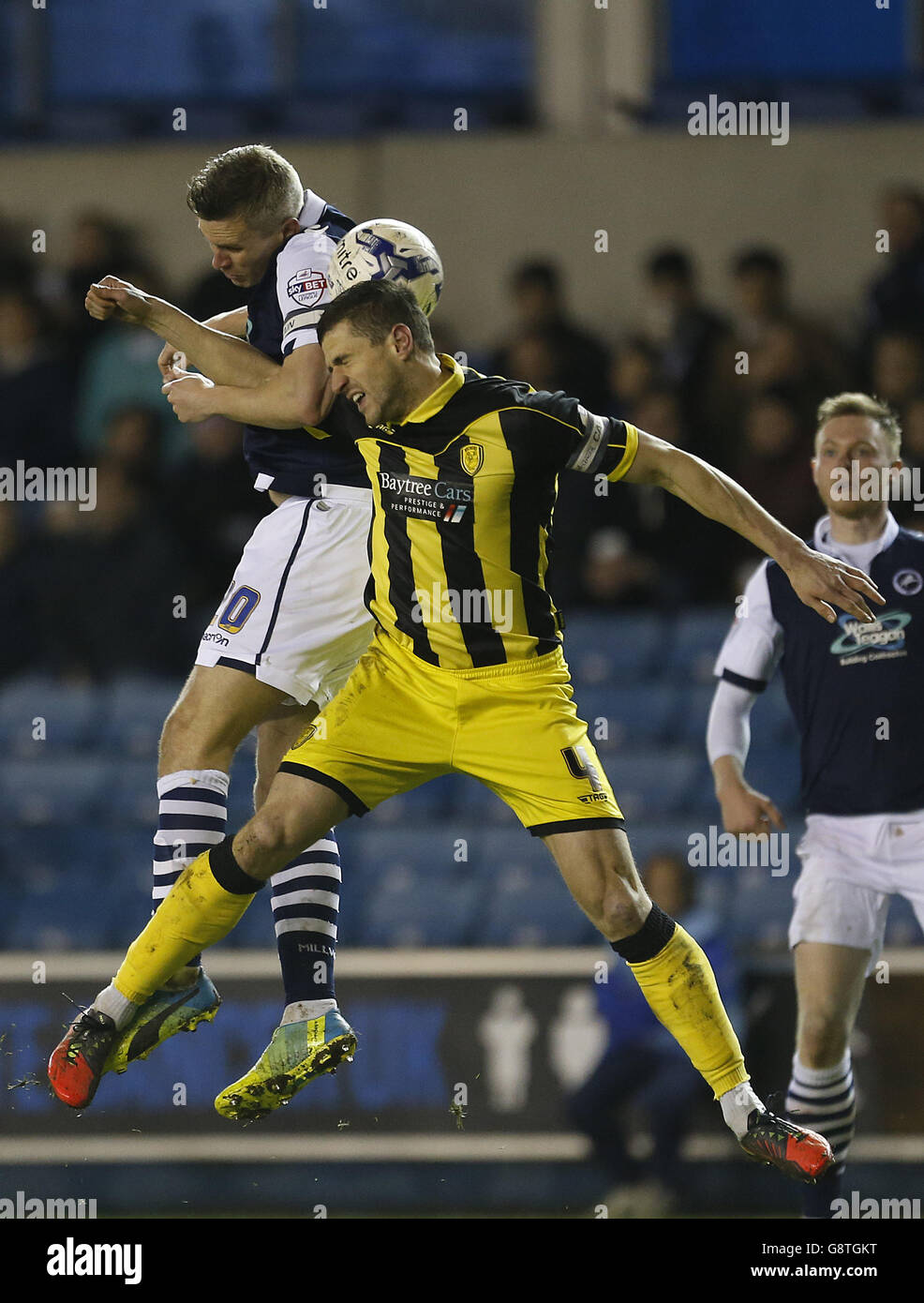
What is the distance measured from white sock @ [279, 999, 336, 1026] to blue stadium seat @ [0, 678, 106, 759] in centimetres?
446

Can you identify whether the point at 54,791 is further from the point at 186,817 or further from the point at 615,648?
the point at 186,817

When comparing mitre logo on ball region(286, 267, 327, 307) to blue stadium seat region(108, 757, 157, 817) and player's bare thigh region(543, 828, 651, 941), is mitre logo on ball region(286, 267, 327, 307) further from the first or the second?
blue stadium seat region(108, 757, 157, 817)

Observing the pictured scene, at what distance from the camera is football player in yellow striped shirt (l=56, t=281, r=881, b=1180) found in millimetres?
4816

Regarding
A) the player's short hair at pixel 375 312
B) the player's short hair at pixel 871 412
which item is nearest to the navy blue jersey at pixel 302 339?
the player's short hair at pixel 375 312

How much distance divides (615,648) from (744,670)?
3.12 meters

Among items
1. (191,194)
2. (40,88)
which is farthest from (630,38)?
(191,194)

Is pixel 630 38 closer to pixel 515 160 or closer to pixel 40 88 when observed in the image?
pixel 515 160

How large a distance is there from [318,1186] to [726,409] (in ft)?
13.6

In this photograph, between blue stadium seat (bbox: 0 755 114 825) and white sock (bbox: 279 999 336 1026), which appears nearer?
white sock (bbox: 279 999 336 1026)

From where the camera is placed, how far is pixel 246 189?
5.07 m

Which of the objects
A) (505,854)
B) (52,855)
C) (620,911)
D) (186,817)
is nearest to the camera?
(620,911)

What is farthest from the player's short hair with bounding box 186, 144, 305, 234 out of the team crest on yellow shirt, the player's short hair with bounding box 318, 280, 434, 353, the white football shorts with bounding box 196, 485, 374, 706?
the team crest on yellow shirt

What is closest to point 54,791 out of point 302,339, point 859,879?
point 859,879

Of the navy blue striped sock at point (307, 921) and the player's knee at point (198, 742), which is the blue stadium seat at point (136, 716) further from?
the player's knee at point (198, 742)
